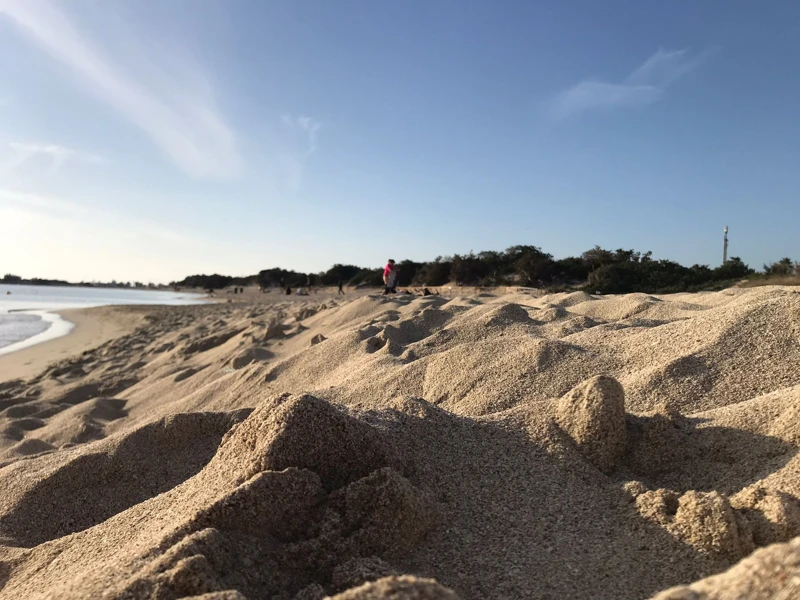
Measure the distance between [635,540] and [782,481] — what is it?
0.57 metres

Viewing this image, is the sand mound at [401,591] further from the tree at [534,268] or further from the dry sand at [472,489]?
the tree at [534,268]

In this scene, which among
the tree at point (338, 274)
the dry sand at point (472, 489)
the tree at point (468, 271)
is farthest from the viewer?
the tree at point (338, 274)

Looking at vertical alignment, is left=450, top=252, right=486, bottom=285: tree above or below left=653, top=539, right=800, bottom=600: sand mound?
above

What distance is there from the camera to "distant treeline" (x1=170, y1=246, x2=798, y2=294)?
13.6 meters

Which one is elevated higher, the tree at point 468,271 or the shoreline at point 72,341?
the tree at point 468,271

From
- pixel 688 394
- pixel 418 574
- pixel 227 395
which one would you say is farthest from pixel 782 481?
pixel 227 395

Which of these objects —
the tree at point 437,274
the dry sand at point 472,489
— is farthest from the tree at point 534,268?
the dry sand at point 472,489

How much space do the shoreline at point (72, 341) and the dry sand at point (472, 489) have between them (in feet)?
23.1

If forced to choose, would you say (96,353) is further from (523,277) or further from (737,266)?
(737,266)

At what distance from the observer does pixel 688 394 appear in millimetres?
2787

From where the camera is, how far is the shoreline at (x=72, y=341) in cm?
947

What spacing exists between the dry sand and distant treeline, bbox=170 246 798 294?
10670mm

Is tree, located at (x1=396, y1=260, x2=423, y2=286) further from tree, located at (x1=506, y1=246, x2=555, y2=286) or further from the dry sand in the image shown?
the dry sand

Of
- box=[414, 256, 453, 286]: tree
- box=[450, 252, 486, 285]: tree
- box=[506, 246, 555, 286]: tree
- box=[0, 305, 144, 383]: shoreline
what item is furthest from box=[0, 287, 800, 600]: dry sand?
box=[414, 256, 453, 286]: tree
